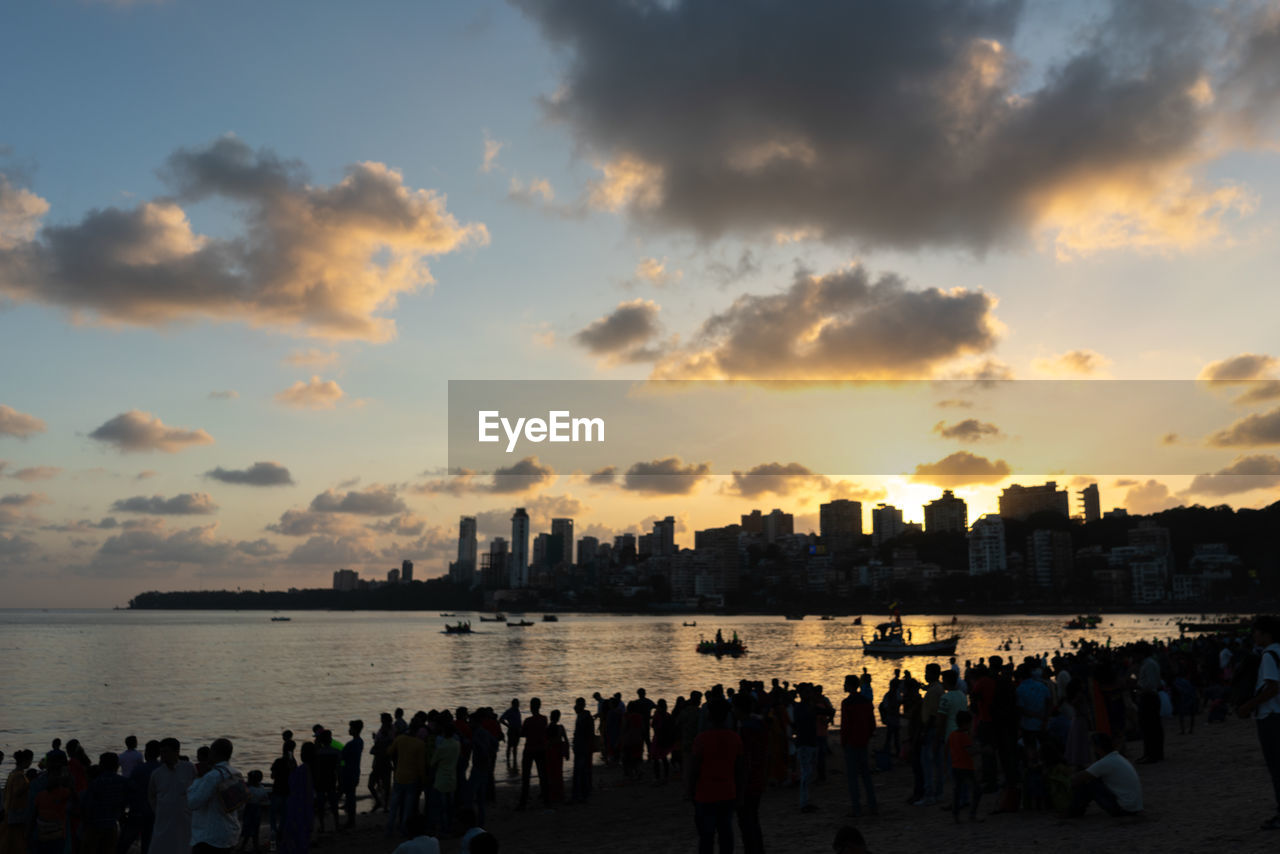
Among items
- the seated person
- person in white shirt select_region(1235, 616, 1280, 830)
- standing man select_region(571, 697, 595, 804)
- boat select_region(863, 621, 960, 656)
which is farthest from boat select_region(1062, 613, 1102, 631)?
person in white shirt select_region(1235, 616, 1280, 830)

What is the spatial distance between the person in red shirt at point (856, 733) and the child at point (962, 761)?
1148mm

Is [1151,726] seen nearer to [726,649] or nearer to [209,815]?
[209,815]

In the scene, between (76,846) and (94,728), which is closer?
(76,846)

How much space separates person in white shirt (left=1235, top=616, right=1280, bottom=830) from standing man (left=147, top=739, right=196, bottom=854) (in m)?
12.2

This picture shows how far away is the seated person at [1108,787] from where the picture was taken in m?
10.8

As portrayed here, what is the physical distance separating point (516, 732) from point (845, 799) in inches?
313

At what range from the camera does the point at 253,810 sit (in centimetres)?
1500

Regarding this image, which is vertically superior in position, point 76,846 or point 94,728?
point 76,846

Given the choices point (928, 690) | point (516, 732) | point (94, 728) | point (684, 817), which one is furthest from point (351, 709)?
point (928, 690)

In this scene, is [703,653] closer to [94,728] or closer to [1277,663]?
[94,728]

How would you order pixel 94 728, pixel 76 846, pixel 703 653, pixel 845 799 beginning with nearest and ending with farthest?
pixel 76 846 → pixel 845 799 → pixel 94 728 → pixel 703 653

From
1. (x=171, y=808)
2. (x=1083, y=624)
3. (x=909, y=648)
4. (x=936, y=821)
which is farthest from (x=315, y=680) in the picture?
(x=1083, y=624)

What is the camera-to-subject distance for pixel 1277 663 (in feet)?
28.2

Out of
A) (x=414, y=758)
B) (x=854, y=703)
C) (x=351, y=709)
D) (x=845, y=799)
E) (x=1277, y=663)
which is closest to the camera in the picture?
(x=1277, y=663)
